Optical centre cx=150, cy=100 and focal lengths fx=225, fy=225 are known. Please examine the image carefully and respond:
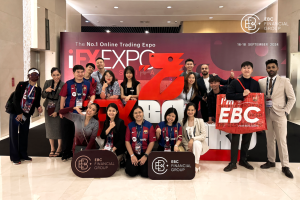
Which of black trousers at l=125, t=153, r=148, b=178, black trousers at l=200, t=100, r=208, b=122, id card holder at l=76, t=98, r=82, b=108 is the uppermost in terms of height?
id card holder at l=76, t=98, r=82, b=108

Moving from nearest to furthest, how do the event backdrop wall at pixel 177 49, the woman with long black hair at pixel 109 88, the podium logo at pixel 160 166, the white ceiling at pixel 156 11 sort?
1. the podium logo at pixel 160 166
2. the woman with long black hair at pixel 109 88
3. the white ceiling at pixel 156 11
4. the event backdrop wall at pixel 177 49

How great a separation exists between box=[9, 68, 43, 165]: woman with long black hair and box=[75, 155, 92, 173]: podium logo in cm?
112

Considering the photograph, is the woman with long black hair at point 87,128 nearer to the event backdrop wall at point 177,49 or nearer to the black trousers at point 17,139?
the black trousers at point 17,139

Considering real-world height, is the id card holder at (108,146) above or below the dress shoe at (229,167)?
above

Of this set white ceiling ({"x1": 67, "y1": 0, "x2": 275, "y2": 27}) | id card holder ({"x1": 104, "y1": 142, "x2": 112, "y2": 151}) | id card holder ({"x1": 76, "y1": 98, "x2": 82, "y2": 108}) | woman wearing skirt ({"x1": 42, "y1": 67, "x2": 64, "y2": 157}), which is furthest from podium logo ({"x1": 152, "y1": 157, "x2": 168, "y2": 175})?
white ceiling ({"x1": 67, "y1": 0, "x2": 275, "y2": 27})

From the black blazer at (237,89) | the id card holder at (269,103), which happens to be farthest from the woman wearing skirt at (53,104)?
the id card holder at (269,103)

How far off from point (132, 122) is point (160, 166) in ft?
2.31

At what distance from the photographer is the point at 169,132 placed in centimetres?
314

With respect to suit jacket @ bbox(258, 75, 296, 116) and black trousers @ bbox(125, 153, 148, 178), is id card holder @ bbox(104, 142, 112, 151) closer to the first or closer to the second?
black trousers @ bbox(125, 153, 148, 178)

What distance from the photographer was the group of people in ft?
10.1

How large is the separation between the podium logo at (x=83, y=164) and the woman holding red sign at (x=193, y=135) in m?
1.34

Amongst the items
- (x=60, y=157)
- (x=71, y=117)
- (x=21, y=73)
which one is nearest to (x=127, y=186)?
(x=71, y=117)

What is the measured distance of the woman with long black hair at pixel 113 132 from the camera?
306cm

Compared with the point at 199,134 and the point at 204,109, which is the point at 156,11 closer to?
the point at 204,109
